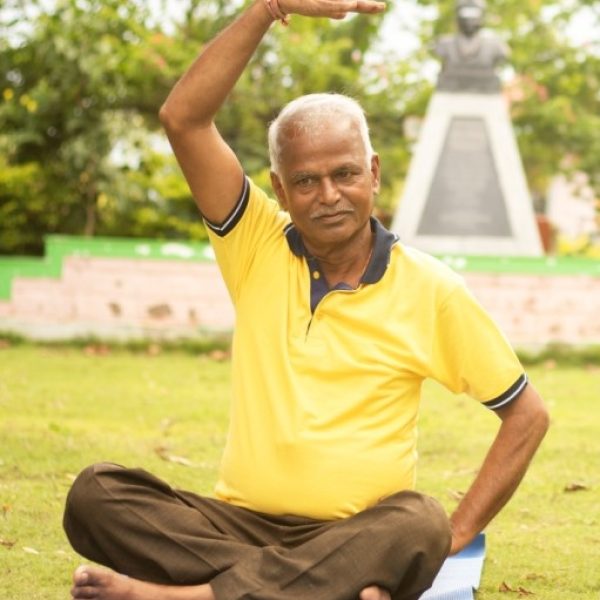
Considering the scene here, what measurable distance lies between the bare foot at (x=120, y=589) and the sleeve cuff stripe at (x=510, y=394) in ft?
3.05

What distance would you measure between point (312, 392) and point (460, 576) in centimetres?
98

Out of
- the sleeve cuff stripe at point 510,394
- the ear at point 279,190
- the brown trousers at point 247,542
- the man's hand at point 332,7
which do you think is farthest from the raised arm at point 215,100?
the sleeve cuff stripe at point 510,394

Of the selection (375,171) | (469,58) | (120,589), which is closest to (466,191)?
(469,58)

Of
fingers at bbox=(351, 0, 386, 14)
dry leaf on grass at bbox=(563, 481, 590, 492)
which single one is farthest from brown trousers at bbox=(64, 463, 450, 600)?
dry leaf on grass at bbox=(563, 481, 590, 492)

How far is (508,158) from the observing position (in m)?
13.9

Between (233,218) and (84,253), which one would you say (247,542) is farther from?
(84,253)

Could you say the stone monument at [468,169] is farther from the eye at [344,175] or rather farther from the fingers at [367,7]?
the fingers at [367,7]

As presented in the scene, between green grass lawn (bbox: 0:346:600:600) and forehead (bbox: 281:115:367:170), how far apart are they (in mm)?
1569

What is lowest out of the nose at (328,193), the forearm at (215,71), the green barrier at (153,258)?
the green barrier at (153,258)

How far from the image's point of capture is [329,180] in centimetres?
362

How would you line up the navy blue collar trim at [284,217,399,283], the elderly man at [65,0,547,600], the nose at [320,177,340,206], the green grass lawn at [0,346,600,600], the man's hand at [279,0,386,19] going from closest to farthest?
the man's hand at [279,0,386,19] → the elderly man at [65,0,547,600] → the nose at [320,177,340,206] → the navy blue collar trim at [284,217,399,283] → the green grass lawn at [0,346,600,600]

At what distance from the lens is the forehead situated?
142 inches

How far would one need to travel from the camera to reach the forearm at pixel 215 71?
3.51 m

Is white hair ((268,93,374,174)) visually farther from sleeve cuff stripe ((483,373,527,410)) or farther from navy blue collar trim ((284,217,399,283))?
sleeve cuff stripe ((483,373,527,410))
